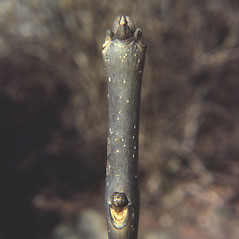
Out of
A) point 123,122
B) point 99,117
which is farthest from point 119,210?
point 99,117

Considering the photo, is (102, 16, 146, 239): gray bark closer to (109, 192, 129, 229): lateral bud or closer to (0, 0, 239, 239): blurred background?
(109, 192, 129, 229): lateral bud

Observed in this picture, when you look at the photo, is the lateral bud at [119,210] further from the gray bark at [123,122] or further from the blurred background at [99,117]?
the blurred background at [99,117]

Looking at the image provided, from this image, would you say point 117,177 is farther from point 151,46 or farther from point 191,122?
point 191,122

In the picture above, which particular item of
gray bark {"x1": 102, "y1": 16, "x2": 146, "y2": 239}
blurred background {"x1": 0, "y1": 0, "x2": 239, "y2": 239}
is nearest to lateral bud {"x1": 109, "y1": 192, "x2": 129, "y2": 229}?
gray bark {"x1": 102, "y1": 16, "x2": 146, "y2": 239}

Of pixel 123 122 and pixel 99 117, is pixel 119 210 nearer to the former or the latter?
pixel 123 122

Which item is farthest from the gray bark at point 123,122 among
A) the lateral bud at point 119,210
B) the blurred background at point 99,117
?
the blurred background at point 99,117

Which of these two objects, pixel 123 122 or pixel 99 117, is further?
pixel 99 117
